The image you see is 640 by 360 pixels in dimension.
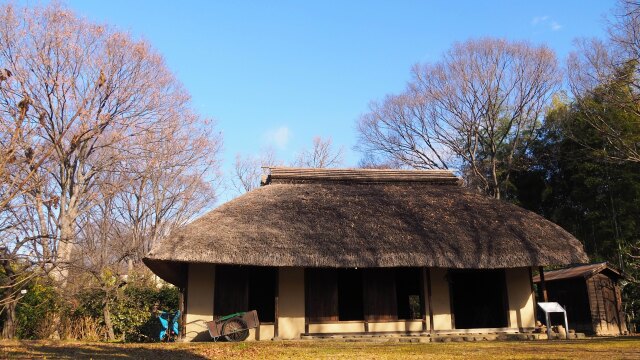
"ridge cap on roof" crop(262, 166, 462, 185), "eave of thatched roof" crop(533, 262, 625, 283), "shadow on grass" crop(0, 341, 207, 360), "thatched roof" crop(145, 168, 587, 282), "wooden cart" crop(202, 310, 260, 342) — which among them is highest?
"ridge cap on roof" crop(262, 166, 462, 185)

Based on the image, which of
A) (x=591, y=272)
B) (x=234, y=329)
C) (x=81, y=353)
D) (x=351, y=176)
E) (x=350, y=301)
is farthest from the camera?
(x=591, y=272)

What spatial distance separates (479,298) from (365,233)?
555 cm

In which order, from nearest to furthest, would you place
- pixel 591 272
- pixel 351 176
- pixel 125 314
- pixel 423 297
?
pixel 423 297 → pixel 125 314 → pixel 351 176 → pixel 591 272

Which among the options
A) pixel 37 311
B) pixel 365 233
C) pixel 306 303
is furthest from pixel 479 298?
pixel 37 311

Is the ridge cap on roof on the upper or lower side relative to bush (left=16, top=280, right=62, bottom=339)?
upper

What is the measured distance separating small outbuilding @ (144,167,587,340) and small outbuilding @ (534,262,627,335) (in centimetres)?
437

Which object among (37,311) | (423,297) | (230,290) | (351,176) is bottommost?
(37,311)

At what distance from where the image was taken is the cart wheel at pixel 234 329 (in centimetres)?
1187

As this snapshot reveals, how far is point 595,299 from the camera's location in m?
17.4

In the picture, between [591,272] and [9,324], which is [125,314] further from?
[591,272]

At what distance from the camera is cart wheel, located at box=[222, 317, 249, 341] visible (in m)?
11.9

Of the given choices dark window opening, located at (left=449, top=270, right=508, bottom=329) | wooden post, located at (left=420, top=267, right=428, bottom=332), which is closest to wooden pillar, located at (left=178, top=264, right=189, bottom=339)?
wooden post, located at (left=420, top=267, right=428, bottom=332)

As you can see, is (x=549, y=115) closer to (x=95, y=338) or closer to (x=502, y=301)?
(x=502, y=301)

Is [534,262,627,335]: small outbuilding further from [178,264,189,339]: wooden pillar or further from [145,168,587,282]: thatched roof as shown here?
[178,264,189,339]: wooden pillar
